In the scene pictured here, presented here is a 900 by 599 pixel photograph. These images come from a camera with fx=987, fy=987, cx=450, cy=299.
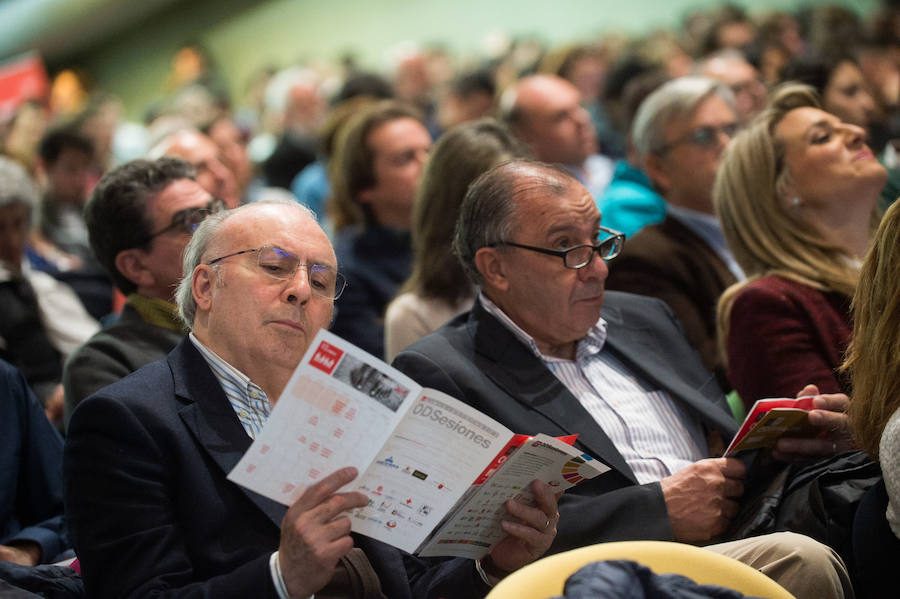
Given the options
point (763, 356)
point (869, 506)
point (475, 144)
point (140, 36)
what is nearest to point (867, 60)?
point (475, 144)

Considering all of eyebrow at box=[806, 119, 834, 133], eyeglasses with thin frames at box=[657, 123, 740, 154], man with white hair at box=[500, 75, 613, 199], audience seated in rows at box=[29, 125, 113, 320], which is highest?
eyebrow at box=[806, 119, 834, 133]

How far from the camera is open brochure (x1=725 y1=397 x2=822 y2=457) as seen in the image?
2354 mm

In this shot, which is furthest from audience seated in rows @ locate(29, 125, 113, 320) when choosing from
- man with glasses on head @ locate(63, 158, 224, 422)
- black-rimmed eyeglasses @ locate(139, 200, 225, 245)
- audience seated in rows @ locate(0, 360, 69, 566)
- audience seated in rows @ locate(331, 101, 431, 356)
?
audience seated in rows @ locate(0, 360, 69, 566)

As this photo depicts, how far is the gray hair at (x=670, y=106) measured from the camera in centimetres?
402

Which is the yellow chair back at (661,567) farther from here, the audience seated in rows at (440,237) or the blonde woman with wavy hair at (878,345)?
the audience seated in rows at (440,237)

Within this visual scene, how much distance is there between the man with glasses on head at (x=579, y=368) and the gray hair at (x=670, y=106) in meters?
1.30

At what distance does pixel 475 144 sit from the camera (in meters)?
3.66

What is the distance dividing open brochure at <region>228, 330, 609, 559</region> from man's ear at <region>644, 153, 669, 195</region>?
224cm

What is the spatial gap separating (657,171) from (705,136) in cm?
24

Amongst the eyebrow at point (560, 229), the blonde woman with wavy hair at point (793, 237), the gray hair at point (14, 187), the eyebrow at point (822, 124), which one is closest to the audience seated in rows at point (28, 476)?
the eyebrow at point (560, 229)

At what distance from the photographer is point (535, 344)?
2.70 m

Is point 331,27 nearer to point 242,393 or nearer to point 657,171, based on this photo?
point 657,171

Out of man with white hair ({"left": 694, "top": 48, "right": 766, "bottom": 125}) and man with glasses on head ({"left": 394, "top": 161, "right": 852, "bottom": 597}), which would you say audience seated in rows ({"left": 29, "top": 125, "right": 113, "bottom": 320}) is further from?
man with white hair ({"left": 694, "top": 48, "right": 766, "bottom": 125})

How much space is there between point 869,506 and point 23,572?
5.97 feet
